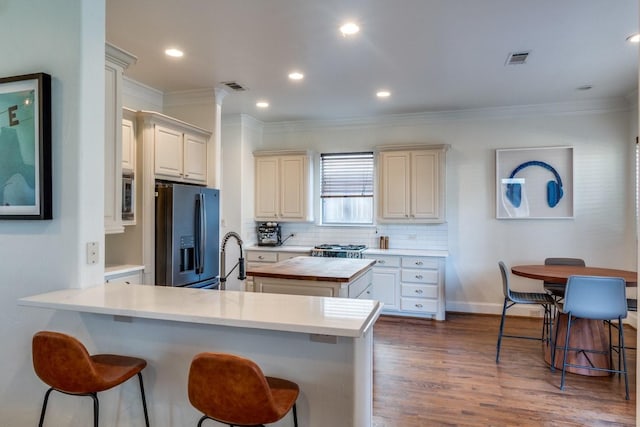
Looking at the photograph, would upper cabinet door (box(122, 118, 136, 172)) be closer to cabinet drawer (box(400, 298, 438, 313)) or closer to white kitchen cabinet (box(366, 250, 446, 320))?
white kitchen cabinet (box(366, 250, 446, 320))

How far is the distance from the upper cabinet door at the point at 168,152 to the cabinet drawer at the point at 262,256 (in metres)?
1.79

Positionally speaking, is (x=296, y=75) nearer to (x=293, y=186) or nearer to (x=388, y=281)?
(x=293, y=186)

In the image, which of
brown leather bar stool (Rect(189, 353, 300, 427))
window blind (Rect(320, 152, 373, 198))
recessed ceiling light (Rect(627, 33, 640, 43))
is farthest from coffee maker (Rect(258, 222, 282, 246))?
recessed ceiling light (Rect(627, 33, 640, 43))

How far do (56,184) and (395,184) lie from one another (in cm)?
398

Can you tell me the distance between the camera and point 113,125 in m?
2.66

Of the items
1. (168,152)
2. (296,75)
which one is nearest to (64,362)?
(168,152)

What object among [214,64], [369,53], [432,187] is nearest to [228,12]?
[214,64]

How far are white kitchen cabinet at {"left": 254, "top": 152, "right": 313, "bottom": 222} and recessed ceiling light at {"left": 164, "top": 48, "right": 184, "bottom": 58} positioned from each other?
2.39 metres

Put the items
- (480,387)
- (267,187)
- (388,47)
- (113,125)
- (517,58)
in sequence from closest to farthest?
(113,125) → (480,387) → (388,47) → (517,58) → (267,187)

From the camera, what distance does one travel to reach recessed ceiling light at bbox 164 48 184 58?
327cm

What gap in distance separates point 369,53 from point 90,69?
2.15 meters

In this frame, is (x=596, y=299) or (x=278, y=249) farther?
(x=278, y=249)

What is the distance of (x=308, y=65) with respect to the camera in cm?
359

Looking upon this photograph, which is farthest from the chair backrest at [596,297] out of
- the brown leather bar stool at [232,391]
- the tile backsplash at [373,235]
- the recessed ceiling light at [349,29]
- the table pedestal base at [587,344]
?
the brown leather bar stool at [232,391]
